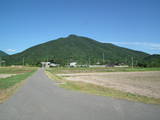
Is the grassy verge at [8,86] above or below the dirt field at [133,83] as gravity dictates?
above

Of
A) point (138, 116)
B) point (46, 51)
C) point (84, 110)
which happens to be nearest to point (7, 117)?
point (84, 110)

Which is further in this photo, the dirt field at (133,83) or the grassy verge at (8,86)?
the dirt field at (133,83)

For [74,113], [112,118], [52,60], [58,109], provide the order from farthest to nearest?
[52,60] < [58,109] < [74,113] < [112,118]

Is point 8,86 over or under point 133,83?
over

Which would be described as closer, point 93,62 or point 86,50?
point 93,62

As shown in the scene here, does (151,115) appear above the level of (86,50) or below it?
below

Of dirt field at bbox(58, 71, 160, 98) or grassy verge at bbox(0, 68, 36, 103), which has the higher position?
grassy verge at bbox(0, 68, 36, 103)

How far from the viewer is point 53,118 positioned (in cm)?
558

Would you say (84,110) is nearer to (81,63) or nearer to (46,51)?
(81,63)

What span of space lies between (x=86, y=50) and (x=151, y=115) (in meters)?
190

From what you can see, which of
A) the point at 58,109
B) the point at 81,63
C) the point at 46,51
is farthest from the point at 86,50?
the point at 58,109

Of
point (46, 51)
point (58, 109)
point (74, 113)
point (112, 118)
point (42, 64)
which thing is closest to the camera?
point (112, 118)

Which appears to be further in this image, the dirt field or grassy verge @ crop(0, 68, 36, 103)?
the dirt field

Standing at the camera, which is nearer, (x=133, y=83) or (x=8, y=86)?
(x=8, y=86)
